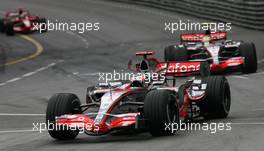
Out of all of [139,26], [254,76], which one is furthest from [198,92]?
[139,26]

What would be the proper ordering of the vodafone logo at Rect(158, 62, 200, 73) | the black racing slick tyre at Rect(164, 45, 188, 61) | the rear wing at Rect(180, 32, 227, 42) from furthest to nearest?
1. the rear wing at Rect(180, 32, 227, 42)
2. the black racing slick tyre at Rect(164, 45, 188, 61)
3. the vodafone logo at Rect(158, 62, 200, 73)

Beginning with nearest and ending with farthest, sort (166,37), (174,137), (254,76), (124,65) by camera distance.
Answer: (174,137) → (254,76) → (124,65) → (166,37)

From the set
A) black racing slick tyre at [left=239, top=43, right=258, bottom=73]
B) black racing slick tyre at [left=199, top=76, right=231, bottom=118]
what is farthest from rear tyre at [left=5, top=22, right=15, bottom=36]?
black racing slick tyre at [left=199, top=76, right=231, bottom=118]

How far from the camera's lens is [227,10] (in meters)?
39.2

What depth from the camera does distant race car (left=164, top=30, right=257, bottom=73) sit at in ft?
80.7

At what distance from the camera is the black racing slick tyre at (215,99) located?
1552 centimetres

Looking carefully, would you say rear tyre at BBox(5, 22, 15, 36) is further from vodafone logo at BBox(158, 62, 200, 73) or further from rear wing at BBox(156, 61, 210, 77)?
→ vodafone logo at BBox(158, 62, 200, 73)

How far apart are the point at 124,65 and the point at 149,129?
14909 millimetres

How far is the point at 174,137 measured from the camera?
43.4 ft

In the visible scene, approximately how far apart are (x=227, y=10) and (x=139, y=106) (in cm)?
2549

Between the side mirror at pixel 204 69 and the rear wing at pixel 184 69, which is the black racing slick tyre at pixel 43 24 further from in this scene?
the side mirror at pixel 204 69

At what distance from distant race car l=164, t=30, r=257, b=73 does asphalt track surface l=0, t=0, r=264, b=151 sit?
0.42 m

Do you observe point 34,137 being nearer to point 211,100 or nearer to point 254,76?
point 211,100

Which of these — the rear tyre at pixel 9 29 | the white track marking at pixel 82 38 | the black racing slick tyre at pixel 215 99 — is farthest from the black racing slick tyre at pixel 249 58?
the rear tyre at pixel 9 29
